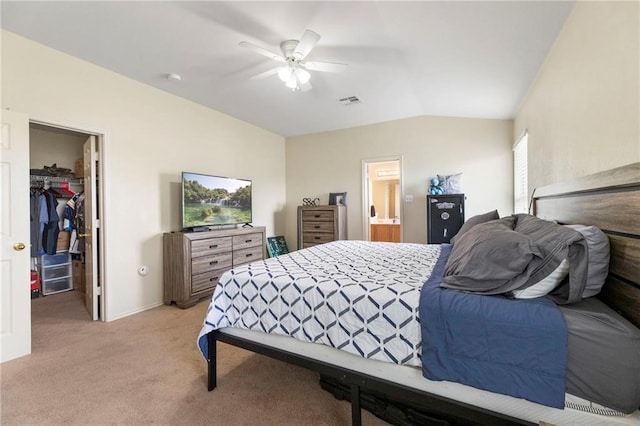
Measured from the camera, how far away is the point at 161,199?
3.55 m

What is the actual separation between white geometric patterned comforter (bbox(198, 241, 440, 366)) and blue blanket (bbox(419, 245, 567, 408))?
0.30ft

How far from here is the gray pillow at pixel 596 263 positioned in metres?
1.21

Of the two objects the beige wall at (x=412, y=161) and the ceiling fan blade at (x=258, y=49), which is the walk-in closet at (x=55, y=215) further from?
the beige wall at (x=412, y=161)

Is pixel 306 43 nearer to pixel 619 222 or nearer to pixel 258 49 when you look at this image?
pixel 258 49

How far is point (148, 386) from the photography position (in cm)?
190

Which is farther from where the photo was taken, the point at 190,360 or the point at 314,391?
the point at 190,360

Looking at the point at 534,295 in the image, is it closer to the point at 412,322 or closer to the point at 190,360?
the point at 412,322

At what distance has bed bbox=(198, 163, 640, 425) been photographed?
3.45ft

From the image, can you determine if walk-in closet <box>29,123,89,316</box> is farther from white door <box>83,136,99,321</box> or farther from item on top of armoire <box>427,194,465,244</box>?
item on top of armoire <box>427,194,465,244</box>

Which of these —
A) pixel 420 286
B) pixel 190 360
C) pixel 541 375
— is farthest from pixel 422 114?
pixel 190 360

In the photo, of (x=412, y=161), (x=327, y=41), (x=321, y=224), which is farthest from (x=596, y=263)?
(x=321, y=224)

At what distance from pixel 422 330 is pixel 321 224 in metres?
3.84

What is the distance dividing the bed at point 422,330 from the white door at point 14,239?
1.82m

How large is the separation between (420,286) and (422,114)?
152 inches
